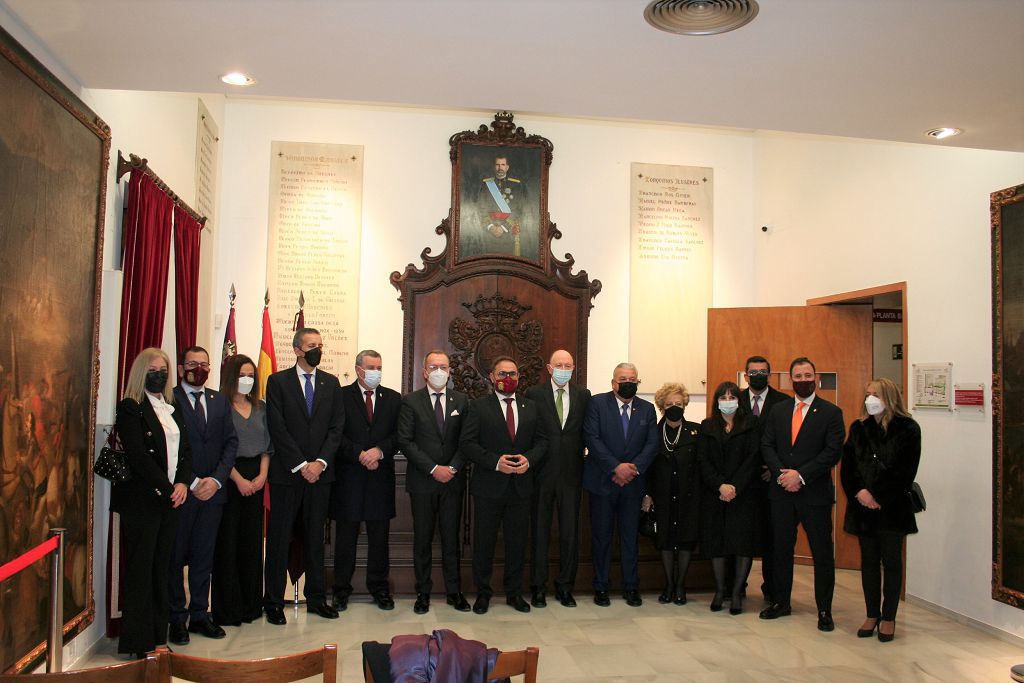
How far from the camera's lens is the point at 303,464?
15.7 ft

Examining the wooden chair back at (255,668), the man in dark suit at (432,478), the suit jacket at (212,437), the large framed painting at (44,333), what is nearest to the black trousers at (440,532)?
the man in dark suit at (432,478)

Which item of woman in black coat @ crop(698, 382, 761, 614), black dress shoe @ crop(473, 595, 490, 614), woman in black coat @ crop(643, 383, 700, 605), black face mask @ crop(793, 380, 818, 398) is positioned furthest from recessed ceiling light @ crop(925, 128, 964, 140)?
black dress shoe @ crop(473, 595, 490, 614)

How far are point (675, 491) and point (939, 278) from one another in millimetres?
2391

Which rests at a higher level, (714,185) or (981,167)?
(714,185)

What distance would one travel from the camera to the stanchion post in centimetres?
300

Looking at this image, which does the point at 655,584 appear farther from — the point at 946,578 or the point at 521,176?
the point at 521,176

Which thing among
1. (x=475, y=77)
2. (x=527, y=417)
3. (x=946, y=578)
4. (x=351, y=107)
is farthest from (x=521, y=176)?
(x=946, y=578)

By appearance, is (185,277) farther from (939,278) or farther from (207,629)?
(939,278)

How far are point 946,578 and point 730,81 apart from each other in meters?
3.69

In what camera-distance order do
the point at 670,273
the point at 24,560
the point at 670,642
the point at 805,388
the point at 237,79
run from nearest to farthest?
the point at 24,560 → the point at 237,79 → the point at 670,642 → the point at 805,388 → the point at 670,273

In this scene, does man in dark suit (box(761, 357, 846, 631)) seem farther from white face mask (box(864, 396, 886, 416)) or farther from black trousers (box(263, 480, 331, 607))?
black trousers (box(263, 480, 331, 607))

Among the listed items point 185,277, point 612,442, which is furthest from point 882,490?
point 185,277

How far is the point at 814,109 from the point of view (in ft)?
14.3

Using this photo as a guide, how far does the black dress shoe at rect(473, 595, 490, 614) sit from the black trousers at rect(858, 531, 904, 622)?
2.28m
